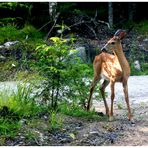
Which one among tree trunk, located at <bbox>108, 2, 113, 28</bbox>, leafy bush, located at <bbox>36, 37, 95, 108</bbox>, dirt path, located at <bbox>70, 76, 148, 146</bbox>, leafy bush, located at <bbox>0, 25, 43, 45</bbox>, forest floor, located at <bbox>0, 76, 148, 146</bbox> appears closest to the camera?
forest floor, located at <bbox>0, 76, 148, 146</bbox>

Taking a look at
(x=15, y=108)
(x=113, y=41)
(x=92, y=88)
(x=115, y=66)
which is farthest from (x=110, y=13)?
(x=15, y=108)

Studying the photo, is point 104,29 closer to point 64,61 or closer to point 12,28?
point 12,28

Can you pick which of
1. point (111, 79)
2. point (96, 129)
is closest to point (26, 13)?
point (111, 79)

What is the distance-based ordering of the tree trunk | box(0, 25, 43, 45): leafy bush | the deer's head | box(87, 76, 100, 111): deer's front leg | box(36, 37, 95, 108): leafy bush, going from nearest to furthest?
1. box(36, 37, 95, 108): leafy bush
2. the deer's head
3. box(87, 76, 100, 111): deer's front leg
4. box(0, 25, 43, 45): leafy bush
5. the tree trunk

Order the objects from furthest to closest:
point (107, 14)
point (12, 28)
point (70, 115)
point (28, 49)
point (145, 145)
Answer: point (107, 14) → point (12, 28) → point (28, 49) → point (70, 115) → point (145, 145)

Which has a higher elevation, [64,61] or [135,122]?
[64,61]

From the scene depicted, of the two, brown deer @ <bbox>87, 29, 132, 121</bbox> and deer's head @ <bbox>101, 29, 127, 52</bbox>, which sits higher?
deer's head @ <bbox>101, 29, 127, 52</bbox>

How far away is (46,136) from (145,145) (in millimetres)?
1507

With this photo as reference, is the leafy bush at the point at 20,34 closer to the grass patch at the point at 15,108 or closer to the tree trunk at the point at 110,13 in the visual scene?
the tree trunk at the point at 110,13

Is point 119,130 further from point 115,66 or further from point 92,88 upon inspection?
point 92,88

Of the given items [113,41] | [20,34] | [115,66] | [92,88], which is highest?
[113,41]

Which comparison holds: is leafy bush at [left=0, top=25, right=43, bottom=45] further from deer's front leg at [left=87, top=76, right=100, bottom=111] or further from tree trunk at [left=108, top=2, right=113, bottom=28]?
deer's front leg at [left=87, top=76, right=100, bottom=111]

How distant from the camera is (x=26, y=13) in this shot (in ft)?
79.0

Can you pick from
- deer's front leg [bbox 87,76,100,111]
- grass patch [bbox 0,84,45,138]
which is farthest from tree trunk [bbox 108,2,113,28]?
grass patch [bbox 0,84,45,138]
